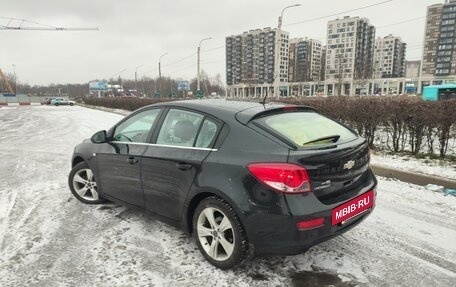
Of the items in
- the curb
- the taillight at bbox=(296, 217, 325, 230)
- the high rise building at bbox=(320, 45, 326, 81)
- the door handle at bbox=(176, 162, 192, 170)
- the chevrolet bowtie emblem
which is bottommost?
the curb

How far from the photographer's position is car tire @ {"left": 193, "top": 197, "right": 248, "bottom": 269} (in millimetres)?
2842

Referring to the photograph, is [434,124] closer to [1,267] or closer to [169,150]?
[169,150]

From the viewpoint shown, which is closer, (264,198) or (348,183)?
(264,198)

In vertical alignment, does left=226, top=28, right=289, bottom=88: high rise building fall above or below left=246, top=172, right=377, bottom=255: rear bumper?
above

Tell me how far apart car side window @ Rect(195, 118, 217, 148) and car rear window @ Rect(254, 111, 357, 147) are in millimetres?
414

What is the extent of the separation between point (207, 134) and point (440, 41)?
93.1 m

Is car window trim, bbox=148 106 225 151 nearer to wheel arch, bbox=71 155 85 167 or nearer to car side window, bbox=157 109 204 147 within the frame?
car side window, bbox=157 109 204 147

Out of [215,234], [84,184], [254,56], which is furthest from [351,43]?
[215,234]

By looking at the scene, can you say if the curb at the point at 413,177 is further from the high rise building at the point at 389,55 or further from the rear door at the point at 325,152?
the high rise building at the point at 389,55

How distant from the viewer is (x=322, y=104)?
923 cm

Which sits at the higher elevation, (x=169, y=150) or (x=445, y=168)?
(x=169, y=150)

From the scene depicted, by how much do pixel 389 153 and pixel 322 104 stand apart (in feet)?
7.97

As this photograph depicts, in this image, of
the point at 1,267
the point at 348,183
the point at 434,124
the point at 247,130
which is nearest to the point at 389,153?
the point at 434,124

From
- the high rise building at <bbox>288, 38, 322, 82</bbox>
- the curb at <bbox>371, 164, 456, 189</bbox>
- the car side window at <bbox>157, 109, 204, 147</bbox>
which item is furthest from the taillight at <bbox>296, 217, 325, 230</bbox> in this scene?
the high rise building at <bbox>288, 38, 322, 82</bbox>
